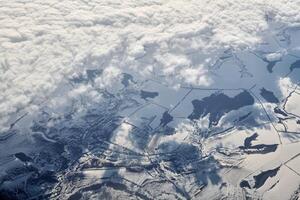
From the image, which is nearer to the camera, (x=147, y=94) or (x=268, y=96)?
(x=147, y=94)

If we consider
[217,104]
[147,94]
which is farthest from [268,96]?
[147,94]

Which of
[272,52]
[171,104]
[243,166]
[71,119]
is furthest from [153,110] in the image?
[272,52]

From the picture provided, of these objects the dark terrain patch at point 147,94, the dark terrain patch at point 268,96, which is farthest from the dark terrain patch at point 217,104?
the dark terrain patch at point 147,94

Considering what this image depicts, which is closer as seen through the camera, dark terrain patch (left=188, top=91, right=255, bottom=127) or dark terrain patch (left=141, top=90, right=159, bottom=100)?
dark terrain patch (left=188, top=91, right=255, bottom=127)

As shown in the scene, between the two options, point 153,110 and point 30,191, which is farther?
point 153,110

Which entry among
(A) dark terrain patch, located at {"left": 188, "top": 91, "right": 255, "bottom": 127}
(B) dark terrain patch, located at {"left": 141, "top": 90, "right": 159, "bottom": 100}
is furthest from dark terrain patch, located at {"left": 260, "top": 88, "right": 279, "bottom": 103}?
(B) dark terrain patch, located at {"left": 141, "top": 90, "right": 159, "bottom": 100}

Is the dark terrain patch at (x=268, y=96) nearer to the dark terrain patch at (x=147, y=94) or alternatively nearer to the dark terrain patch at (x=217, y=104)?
the dark terrain patch at (x=217, y=104)

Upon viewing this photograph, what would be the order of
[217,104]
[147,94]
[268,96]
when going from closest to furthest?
[217,104] < [147,94] < [268,96]

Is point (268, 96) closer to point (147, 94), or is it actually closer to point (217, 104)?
point (217, 104)

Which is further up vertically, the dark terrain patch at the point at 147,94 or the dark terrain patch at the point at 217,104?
the dark terrain patch at the point at 147,94

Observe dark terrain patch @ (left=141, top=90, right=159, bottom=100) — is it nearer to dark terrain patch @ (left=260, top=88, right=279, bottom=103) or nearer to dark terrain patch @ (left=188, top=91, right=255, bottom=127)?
dark terrain patch @ (left=188, top=91, right=255, bottom=127)

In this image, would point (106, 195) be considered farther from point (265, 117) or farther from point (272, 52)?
point (272, 52)
